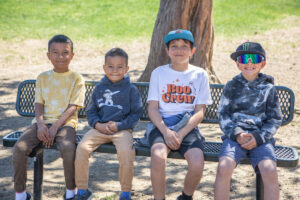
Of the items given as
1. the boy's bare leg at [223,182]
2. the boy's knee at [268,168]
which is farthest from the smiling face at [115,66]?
the boy's knee at [268,168]

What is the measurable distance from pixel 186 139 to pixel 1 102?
4.83 meters

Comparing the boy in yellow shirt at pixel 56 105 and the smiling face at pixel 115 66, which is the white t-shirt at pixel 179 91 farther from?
the boy in yellow shirt at pixel 56 105

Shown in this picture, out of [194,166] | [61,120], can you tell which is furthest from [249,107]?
[61,120]

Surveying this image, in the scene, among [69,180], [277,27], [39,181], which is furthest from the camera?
[277,27]

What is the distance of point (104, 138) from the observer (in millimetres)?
3543

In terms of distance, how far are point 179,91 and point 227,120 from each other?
54 centimetres

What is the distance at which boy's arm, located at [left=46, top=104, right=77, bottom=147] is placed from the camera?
3.57m

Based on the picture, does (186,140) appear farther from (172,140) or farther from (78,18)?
(78,18)

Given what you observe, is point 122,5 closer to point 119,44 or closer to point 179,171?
point 119,44

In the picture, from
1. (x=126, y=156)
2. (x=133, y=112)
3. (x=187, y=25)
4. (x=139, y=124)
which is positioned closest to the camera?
(x=126, y=156)

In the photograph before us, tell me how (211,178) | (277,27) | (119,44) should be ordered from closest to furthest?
(211,178) < (119,44) < (277,27)

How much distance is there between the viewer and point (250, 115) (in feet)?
11.3

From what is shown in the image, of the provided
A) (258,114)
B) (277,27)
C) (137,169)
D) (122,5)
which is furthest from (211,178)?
(122,5)

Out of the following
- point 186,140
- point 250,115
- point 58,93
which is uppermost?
point 58,93
